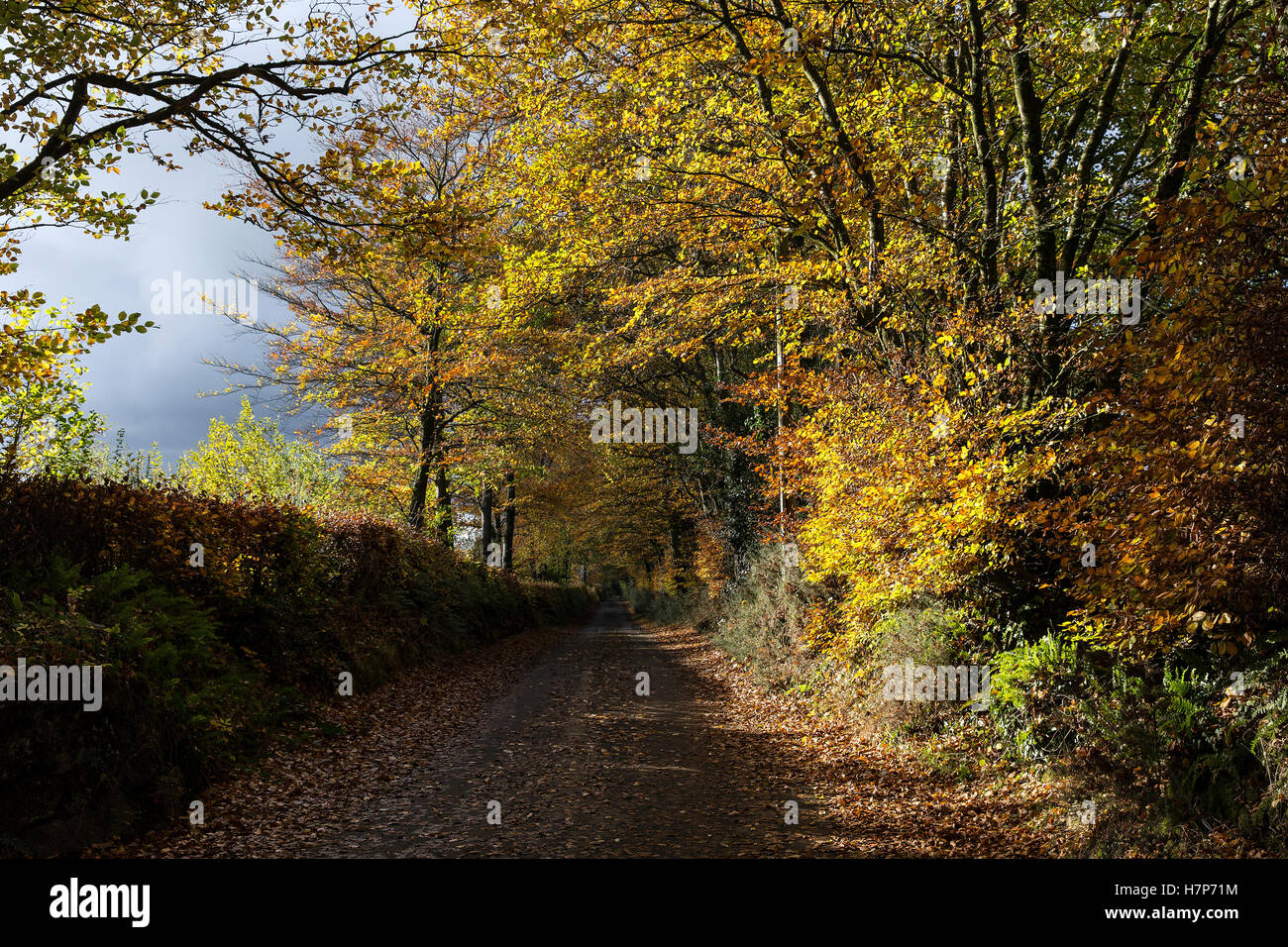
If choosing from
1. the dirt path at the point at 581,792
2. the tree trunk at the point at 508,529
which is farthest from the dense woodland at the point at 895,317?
the tree trunk at the point at 508,529

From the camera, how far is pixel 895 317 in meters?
9.38

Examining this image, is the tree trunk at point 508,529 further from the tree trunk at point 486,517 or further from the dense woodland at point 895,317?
the dense woodland at point 895,317

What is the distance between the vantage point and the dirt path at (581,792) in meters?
5.66

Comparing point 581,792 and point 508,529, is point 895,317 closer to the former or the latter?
point 581,792

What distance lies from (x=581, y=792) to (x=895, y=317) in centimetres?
697

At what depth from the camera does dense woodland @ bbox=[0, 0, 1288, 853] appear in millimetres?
5145

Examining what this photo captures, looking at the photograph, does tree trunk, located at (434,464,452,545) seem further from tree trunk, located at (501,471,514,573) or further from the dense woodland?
tree trunk, located at (501,471,514,573)

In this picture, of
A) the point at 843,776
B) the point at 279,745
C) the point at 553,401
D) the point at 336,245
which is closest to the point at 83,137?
the point at 336,245

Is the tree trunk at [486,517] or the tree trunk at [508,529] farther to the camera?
Answer: the tree trunk at [508,529]

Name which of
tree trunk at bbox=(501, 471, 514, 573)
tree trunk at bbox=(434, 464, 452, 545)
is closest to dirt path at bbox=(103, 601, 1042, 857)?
tree trunk at bbox=(434, 464, 452, 545)

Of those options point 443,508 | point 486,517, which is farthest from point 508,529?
point 443,508

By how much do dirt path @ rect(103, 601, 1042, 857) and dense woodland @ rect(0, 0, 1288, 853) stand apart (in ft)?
2.81

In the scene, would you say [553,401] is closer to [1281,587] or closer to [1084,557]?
[1084,557]

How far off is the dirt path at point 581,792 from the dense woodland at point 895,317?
0.86 m
